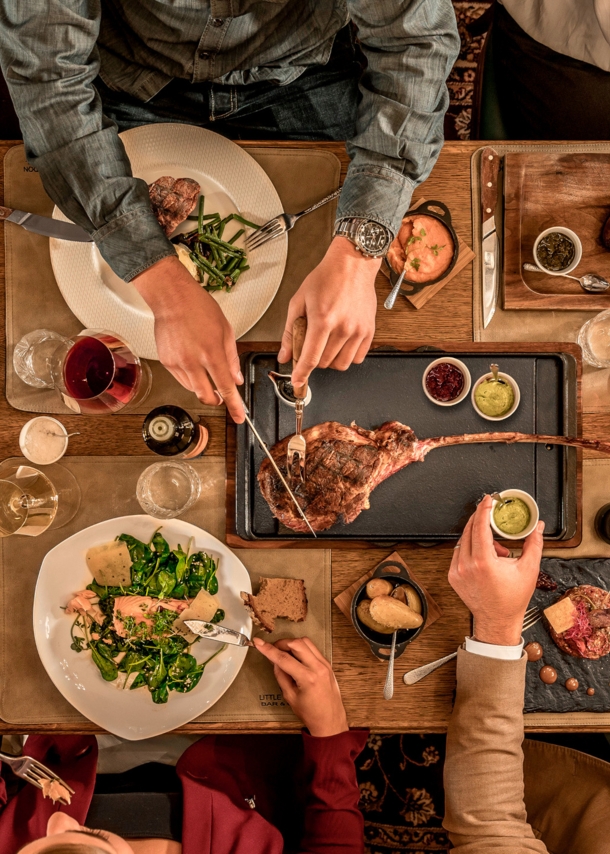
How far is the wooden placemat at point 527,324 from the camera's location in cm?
183

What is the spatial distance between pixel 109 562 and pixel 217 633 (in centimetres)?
37

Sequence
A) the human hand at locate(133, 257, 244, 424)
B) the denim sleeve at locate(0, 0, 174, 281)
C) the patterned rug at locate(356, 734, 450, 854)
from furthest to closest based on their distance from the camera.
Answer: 1. the patterned rug at locate(356, 734, 450, 854)
2. the human hand at locate(133, 257, 244, 424)
3. the denim sleeve at locate(0, 0, 174, 281)

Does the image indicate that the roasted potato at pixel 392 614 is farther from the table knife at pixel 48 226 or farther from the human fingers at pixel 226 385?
the table knife at pixel 48 226

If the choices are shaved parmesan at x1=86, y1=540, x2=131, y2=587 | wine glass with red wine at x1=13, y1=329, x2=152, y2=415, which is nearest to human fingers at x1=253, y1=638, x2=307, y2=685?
shaved parmesan at x1=86, y1=540, x2=131, y2=587

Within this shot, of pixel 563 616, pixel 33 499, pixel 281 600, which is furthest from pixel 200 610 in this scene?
pixel 563 616

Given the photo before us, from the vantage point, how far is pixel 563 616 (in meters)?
1.75

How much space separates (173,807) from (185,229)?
175cm

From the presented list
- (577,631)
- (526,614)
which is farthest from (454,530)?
(577,631)

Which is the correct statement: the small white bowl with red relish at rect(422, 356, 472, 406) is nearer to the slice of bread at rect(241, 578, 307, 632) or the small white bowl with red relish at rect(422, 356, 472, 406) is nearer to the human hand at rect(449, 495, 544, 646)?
the human hand at rect(449, 495, 544, 646)

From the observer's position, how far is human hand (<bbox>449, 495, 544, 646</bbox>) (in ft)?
5.40

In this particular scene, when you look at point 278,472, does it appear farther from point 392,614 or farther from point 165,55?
point 165,55

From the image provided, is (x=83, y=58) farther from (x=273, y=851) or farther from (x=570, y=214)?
(x=273, y=851)

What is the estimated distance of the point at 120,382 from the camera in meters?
1.70

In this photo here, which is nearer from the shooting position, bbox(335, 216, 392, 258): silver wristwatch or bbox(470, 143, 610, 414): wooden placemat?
bbox(335, 216, 392, 258): silver wristwatch
